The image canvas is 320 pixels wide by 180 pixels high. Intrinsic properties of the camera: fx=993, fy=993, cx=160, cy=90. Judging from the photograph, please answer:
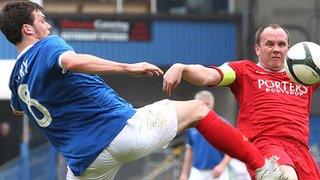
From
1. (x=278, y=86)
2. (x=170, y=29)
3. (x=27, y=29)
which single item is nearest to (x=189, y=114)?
(x=278, y=86)

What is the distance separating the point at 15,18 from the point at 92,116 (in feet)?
2.99

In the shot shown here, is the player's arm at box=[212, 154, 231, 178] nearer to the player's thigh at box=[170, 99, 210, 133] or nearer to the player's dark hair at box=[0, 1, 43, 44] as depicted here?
the player's thigh at box=[170, 99, 210, 133]

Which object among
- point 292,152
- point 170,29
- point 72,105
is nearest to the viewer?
point 72,105

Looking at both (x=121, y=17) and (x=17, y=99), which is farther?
(x=121, y=17)

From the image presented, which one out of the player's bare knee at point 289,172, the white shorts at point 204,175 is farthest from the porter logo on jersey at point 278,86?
the white shorts at point 204,175

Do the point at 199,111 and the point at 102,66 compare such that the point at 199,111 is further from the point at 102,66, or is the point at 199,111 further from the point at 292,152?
the point at 292,152

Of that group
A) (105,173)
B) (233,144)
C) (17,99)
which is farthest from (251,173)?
(17,99)

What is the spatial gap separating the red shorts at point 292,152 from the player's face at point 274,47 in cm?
65

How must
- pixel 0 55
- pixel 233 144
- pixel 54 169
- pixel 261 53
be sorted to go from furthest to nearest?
pixel 0 55 < pixel 54 169 < pixel 261 53 < pixel 233 144

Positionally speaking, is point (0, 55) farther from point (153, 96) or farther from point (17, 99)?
point (17, 99)

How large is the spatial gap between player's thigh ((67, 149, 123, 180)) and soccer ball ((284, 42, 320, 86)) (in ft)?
5.17

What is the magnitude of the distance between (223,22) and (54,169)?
397 inches

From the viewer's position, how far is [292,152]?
26.1ft

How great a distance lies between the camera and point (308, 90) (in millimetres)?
8266
